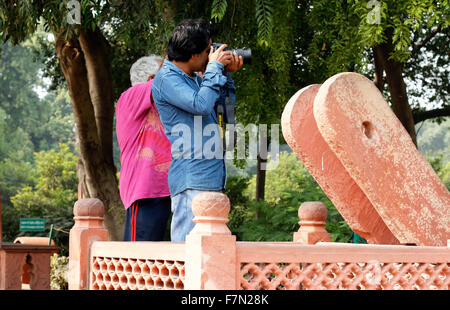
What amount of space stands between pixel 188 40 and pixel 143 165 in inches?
28.6

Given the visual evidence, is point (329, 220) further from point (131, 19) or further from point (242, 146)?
point (131, 19)

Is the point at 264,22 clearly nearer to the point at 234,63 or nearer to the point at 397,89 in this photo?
the point at 234,63

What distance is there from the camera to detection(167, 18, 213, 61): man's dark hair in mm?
3084

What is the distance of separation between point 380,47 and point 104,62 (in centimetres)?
373

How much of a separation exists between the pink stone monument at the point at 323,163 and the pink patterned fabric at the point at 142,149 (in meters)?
0.70

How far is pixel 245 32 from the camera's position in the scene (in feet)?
21.9

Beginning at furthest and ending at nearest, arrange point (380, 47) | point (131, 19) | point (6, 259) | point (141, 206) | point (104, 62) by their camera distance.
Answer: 1. point (104, 62)
2. point (380, 47)
3. point (131, 19)
4. point (6, 259)
5. point (141, 206)

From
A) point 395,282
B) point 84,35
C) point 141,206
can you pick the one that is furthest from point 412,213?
point 84,35

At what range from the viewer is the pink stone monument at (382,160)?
292 centimetres

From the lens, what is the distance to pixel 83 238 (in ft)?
9.74

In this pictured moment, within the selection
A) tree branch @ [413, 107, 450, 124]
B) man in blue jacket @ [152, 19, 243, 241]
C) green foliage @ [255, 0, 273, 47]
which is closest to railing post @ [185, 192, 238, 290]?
man in blue jacket @ [152, 19, 243, 241]

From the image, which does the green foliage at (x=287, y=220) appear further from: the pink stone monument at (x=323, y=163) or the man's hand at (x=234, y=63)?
the man's hand at (x=234, y=63)

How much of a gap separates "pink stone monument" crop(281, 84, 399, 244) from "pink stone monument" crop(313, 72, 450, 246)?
205 millimetres

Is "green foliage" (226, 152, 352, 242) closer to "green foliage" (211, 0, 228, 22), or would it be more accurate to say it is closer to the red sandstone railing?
"green foliage" (211, 0, 228, 22)
